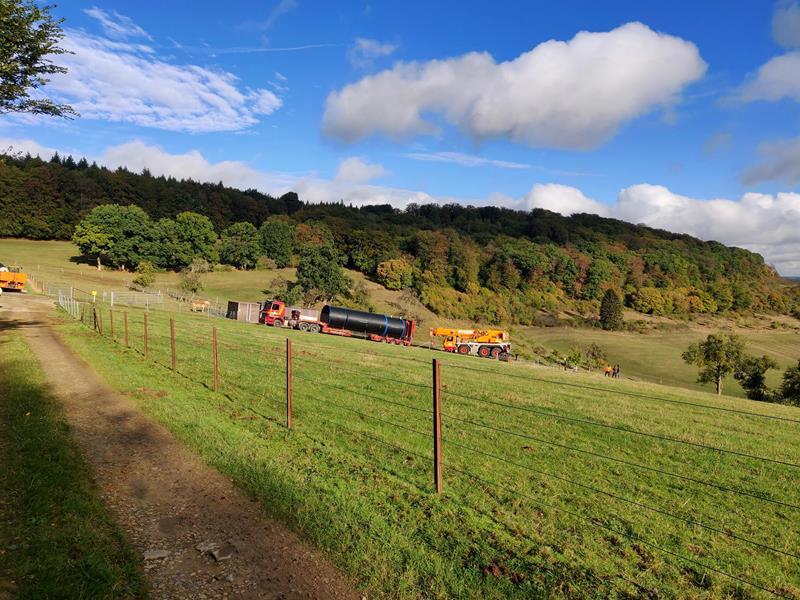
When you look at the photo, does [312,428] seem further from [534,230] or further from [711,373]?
[534,230]

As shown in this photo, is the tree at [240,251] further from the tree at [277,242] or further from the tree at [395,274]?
the tree at [395,274]

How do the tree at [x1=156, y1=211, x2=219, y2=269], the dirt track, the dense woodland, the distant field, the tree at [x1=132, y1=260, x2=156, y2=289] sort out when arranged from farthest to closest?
the dense woodland
the tree at [x1=156, y1=211, x2=219, y2=269]
the tree at [x1=132, y1=260, x2=156, y2=289]
the distant field
the dirt track

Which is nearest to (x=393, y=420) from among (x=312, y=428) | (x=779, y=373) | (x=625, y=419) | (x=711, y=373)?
(x=312, y=428)

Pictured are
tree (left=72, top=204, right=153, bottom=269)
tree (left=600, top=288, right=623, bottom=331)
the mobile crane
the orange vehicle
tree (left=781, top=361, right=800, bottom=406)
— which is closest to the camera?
tree (left=781, top=361, right=800, bottom=406)

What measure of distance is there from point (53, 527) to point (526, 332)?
97446 millimetres

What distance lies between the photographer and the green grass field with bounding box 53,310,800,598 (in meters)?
4.98

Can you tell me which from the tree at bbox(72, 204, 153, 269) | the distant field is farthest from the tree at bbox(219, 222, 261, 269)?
the tree at bbox(72, 204, 153, 269)

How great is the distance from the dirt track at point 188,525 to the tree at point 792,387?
50485 mm

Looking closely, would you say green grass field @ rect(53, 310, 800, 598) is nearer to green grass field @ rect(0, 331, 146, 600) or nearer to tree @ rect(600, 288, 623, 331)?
green grass field @ rect(0, 331, 146, 600)

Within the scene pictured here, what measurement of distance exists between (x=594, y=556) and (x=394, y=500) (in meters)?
2.54

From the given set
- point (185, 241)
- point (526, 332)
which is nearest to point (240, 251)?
point (185, 241)

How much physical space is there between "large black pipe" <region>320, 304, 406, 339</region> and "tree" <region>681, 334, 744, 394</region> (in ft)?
106

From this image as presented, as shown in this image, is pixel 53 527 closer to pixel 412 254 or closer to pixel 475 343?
pixel 475 343

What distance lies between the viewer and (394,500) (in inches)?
250
